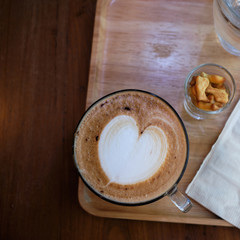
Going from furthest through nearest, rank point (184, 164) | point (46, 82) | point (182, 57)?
point (46, 82)
point (182, 57)
point (184, 164)

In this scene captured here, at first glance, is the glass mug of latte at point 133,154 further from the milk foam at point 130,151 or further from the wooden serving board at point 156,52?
the wooden serving board at point 156,52

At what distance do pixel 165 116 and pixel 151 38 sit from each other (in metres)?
0.26

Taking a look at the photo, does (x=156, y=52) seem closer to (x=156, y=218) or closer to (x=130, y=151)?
(x=130, y=151)

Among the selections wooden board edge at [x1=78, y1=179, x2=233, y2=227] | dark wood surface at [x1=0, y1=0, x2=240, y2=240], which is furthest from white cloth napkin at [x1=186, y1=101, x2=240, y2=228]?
dark wood surface at [x1=0, y1=0, x2=240, y2=240]

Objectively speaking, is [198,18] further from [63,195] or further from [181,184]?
[63,195]

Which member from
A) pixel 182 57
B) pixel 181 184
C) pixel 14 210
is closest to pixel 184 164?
pixel 181 184

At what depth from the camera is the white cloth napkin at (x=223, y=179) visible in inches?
26.2

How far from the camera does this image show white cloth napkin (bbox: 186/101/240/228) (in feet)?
2.18

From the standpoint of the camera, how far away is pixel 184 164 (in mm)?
613

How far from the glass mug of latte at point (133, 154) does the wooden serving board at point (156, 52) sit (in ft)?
0.36

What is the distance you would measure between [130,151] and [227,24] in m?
0.42

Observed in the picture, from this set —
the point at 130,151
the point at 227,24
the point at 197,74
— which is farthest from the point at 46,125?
the point at 227,24

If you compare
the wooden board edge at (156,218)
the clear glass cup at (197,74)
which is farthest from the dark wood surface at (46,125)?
the clear glass cup at (197,74)

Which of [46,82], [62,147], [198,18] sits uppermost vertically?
[198,18]
